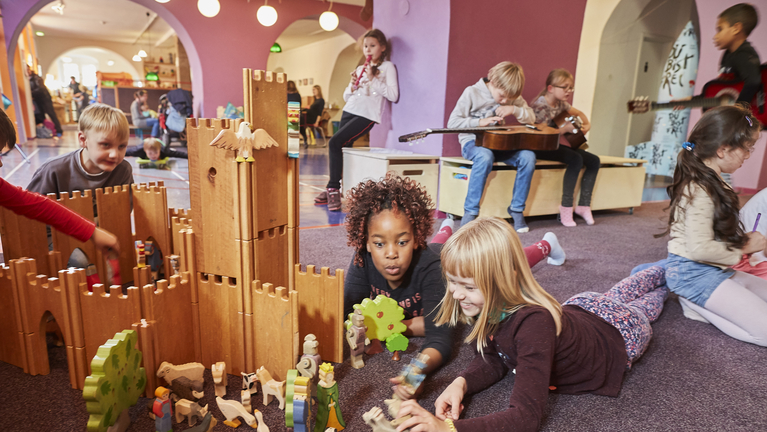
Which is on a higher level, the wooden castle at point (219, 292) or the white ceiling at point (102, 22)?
the white ceiling at point (102, 22)

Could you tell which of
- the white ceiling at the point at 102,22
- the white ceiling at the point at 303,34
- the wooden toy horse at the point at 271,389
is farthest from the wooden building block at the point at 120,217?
the white ceiling at the point at 102,22

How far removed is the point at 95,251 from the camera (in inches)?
70.7

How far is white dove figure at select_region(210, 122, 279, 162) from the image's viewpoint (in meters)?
1.08

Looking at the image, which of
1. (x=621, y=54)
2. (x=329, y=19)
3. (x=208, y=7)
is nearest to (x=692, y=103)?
(x=621, y=54)

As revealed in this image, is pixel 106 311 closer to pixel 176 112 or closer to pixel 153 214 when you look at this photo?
pixel 153 214

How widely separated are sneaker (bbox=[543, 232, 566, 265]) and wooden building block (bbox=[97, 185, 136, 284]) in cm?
195

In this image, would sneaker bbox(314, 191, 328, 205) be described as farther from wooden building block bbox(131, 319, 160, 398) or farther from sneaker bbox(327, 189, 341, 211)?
wooden building block bbox(131, 319, 160, 398)

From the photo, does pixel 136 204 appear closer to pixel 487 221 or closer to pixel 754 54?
pixel 487 221

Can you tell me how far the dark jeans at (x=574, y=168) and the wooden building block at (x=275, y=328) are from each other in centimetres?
287

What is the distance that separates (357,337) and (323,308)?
5.0 inches

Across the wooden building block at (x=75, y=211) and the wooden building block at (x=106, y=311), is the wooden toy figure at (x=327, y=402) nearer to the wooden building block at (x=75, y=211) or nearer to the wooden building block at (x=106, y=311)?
the wooden building block at (x=106, y=311)

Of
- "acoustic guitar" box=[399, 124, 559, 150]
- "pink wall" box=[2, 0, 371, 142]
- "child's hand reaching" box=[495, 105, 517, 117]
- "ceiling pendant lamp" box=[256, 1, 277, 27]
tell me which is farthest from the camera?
"pink wall" box=[2, 0, 371, 142]

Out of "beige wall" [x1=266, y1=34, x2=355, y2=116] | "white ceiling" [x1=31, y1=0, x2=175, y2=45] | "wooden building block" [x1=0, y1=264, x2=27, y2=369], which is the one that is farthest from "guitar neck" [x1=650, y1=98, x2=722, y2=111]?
"white ceiling" [x1=31, y1=0, x2=175, y2=45]

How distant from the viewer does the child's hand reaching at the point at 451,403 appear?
1102 millimetres
